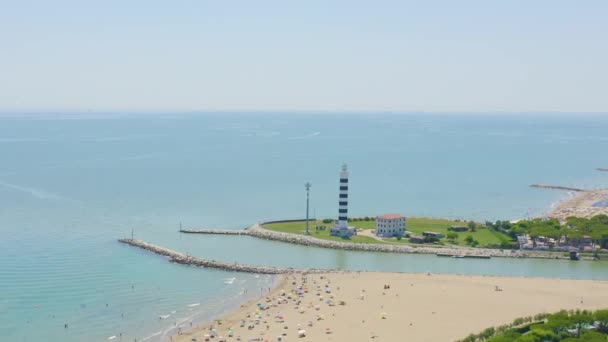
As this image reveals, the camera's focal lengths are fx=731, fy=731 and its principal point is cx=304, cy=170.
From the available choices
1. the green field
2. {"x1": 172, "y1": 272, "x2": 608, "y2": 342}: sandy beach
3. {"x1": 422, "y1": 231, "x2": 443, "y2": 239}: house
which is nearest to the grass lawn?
the green field

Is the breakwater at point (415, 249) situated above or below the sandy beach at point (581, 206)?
below

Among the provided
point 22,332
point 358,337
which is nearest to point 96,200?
point 22,332

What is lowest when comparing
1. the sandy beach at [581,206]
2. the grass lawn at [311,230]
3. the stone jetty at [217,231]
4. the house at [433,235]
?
the stone jetty at [217,231]

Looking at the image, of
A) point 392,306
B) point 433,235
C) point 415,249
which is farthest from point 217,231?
point 392,306

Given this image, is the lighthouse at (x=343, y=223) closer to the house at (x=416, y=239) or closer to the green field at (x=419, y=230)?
the green field at (x=419, y=230)

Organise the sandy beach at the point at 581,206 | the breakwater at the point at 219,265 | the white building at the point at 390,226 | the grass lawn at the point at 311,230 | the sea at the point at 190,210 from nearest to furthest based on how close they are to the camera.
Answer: the sea at the point at 190,210 < the breakwater at the point at 219,265 < the grass lawn at the point at 311,230 < the white building at the point at 390,226 < the sandy beach at the point at 581,206

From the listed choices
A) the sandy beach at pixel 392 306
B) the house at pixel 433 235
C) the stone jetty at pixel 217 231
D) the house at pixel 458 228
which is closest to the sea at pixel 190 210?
the stone jetty at pixel 217 231

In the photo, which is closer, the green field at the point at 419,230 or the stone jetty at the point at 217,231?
the green field at the point at 419,230

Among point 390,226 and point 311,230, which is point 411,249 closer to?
point 390,226
